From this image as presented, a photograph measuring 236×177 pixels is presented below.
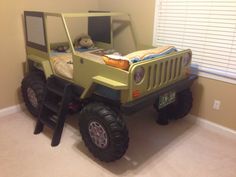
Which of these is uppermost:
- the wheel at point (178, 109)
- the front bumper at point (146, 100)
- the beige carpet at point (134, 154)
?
the front bumper at point (146, 100)

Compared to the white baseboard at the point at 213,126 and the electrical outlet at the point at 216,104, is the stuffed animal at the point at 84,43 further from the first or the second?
the electrical outlet at the point at 216,104

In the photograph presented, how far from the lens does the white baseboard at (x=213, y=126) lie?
2490 millimetres

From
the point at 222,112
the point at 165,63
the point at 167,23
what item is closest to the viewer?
the point at 165,63

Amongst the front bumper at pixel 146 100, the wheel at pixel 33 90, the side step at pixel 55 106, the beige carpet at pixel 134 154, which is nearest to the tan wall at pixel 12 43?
the wheel at pixel 33 90

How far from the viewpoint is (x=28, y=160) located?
6.84 ft

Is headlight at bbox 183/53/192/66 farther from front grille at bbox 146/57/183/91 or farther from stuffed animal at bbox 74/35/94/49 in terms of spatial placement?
stuffed animal at bbox 74/35/94/49

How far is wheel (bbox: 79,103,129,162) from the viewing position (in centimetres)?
186

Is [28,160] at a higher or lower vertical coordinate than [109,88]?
lower

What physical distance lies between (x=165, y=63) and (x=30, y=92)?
5.23 feet

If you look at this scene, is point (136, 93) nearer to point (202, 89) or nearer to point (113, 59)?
point (113, 59)

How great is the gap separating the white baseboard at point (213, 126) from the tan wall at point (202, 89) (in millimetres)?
39

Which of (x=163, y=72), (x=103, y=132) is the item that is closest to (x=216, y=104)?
(x=163, y=72)

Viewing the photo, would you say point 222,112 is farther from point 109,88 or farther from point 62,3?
point 62,3

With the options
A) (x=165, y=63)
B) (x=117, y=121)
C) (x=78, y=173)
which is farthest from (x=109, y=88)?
(x=78, y=173)
